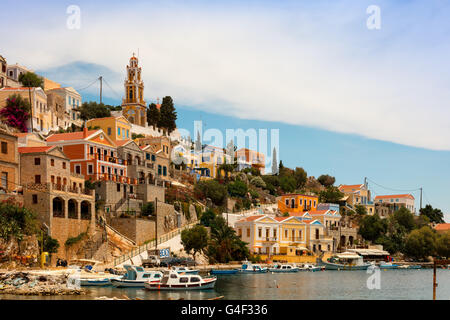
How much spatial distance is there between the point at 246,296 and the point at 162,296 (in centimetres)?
663

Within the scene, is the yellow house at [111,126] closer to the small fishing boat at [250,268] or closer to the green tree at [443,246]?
the small fishing boat at [250,268]

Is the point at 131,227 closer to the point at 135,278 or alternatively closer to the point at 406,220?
the point at 135,278

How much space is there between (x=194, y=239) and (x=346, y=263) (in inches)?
1294

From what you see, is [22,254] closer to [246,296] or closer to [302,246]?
[246,296]

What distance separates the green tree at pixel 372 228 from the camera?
335 feet

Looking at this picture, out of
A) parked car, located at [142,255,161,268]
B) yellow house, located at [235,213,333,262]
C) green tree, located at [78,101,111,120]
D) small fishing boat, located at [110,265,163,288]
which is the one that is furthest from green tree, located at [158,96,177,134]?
small fishing boat, located at [110,265,163,288]

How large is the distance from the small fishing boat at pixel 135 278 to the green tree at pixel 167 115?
231 feet

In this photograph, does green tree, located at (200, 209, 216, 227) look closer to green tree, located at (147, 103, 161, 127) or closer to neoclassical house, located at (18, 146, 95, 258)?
neoclassical house, located at (18, 146, 95, 258)

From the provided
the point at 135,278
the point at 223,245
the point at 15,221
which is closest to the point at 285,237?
the point at 223,245

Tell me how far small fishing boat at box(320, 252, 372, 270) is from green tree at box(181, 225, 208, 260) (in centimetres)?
2709

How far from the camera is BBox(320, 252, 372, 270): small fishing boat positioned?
82.2 m

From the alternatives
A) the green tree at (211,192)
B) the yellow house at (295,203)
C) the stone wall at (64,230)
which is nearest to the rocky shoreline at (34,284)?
the stone wall at (64,230)

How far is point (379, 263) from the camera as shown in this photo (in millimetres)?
89812

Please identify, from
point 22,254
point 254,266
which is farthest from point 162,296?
point 254,266
